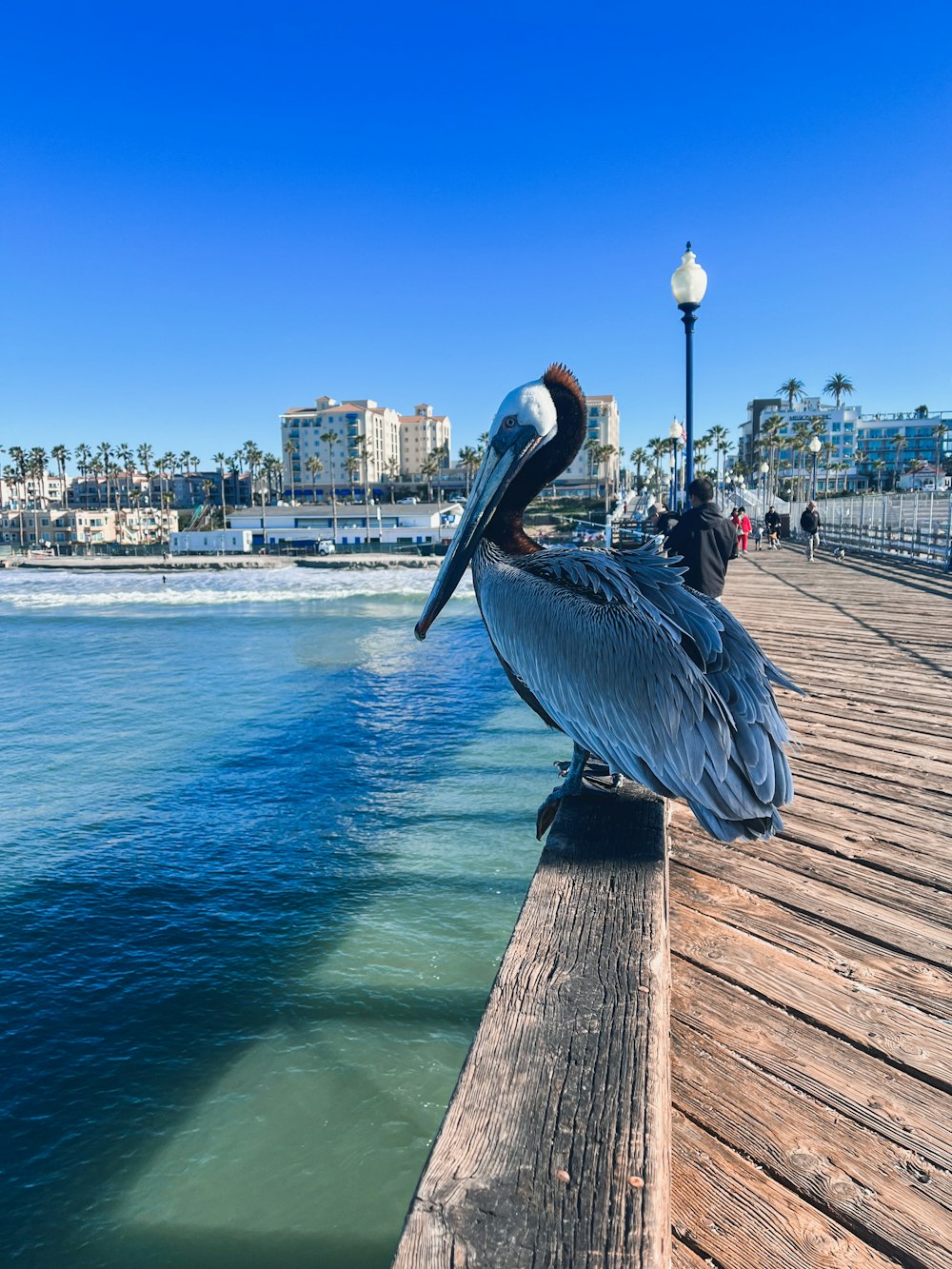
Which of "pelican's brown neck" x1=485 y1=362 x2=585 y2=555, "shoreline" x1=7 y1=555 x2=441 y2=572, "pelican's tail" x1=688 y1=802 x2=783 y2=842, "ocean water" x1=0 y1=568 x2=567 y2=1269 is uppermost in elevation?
"pelican's brown neck" x1=485 y1=362 x2=585 y2=555

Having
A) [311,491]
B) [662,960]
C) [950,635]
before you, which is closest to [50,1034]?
[662,960]

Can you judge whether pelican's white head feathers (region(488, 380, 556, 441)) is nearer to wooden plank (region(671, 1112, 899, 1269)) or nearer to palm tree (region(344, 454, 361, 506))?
wooden plank (region(671, 1112, 899, 1269))

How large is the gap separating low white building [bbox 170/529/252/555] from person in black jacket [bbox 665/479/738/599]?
75518 millimetres

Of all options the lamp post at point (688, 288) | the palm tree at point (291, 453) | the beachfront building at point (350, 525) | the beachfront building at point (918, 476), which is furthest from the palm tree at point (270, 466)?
the lamp post at point (688, 288)

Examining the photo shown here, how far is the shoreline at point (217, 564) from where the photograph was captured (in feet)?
210

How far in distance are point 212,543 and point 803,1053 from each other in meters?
83.6

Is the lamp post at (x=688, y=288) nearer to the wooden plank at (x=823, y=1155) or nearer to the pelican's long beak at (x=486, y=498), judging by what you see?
the pelican's long beak at (x=486, y=498)

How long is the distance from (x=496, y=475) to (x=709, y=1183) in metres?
2.74

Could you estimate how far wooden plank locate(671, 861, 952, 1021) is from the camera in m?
2.15

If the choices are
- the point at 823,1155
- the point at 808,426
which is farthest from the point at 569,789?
the point at 808,426

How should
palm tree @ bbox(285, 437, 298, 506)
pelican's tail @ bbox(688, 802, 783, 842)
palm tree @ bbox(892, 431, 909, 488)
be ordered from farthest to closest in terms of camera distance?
palm tree @ bbox(285, 437, 298, 506), palm tree @ bbox(892, 431, 909, 488), pelican's tail @ bbox(688, 802, 783, 842)

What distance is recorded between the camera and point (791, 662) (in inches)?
267

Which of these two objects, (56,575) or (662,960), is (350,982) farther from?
(56,575)

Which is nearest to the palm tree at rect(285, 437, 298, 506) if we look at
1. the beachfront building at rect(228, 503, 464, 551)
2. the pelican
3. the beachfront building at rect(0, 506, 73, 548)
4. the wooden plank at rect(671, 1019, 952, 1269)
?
the beachfront building at rect(0, 506, 73, 548)
